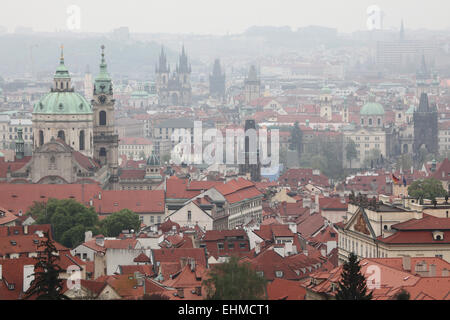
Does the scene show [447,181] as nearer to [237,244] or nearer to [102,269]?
[237,244]

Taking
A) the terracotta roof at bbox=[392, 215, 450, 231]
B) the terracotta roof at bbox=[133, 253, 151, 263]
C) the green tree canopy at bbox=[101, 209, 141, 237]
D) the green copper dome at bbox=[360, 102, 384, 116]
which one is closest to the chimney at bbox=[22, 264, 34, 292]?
the terracotta roof at bbox=[133, 253, 151, 263]

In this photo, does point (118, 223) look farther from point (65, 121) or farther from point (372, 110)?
point (372, 110)

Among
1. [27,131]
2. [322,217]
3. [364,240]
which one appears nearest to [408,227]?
[364,240]

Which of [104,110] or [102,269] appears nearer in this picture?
[102,269]

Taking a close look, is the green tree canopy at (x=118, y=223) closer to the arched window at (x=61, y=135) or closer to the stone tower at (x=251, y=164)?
the arched window at (x=61, y=135)

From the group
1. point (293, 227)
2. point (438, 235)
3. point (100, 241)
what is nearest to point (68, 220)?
point (293, 227)

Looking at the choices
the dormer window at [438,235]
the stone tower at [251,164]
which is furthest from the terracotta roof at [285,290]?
the stone tower at [251,164]
